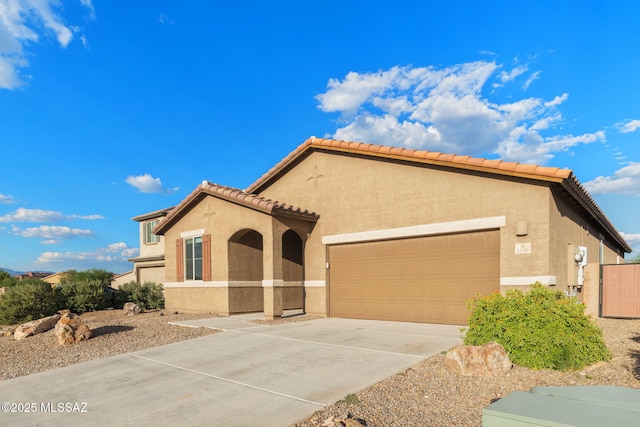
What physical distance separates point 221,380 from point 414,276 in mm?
7293

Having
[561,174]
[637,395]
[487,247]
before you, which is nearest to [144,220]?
[487,247]

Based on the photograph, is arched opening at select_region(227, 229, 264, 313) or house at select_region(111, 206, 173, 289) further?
house at select_region(111, 206, 173, 289)

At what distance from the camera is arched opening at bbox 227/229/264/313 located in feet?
50.6

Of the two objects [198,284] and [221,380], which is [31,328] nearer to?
[198,284]

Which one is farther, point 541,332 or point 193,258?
point 193,258

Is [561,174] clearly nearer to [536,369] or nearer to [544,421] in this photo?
[536,369]

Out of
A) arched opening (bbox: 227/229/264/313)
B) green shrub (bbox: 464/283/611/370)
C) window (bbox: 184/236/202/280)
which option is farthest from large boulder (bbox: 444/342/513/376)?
window (bbox: 184/236/202/280)

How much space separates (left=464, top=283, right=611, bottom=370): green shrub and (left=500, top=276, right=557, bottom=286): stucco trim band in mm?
3081

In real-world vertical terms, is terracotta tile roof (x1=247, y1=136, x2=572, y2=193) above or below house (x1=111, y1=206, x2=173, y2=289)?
above

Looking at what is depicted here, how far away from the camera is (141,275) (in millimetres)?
28953

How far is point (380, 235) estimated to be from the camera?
13.3 m

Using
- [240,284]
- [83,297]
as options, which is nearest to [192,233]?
[240,284]

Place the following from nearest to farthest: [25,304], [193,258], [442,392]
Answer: [442,392] < [25,304] < [193,258]

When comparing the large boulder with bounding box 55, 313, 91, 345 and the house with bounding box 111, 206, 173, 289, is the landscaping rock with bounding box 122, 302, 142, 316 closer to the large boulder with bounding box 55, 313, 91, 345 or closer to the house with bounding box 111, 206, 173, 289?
the large boulder with bounding box 55, 313, 91, 345
